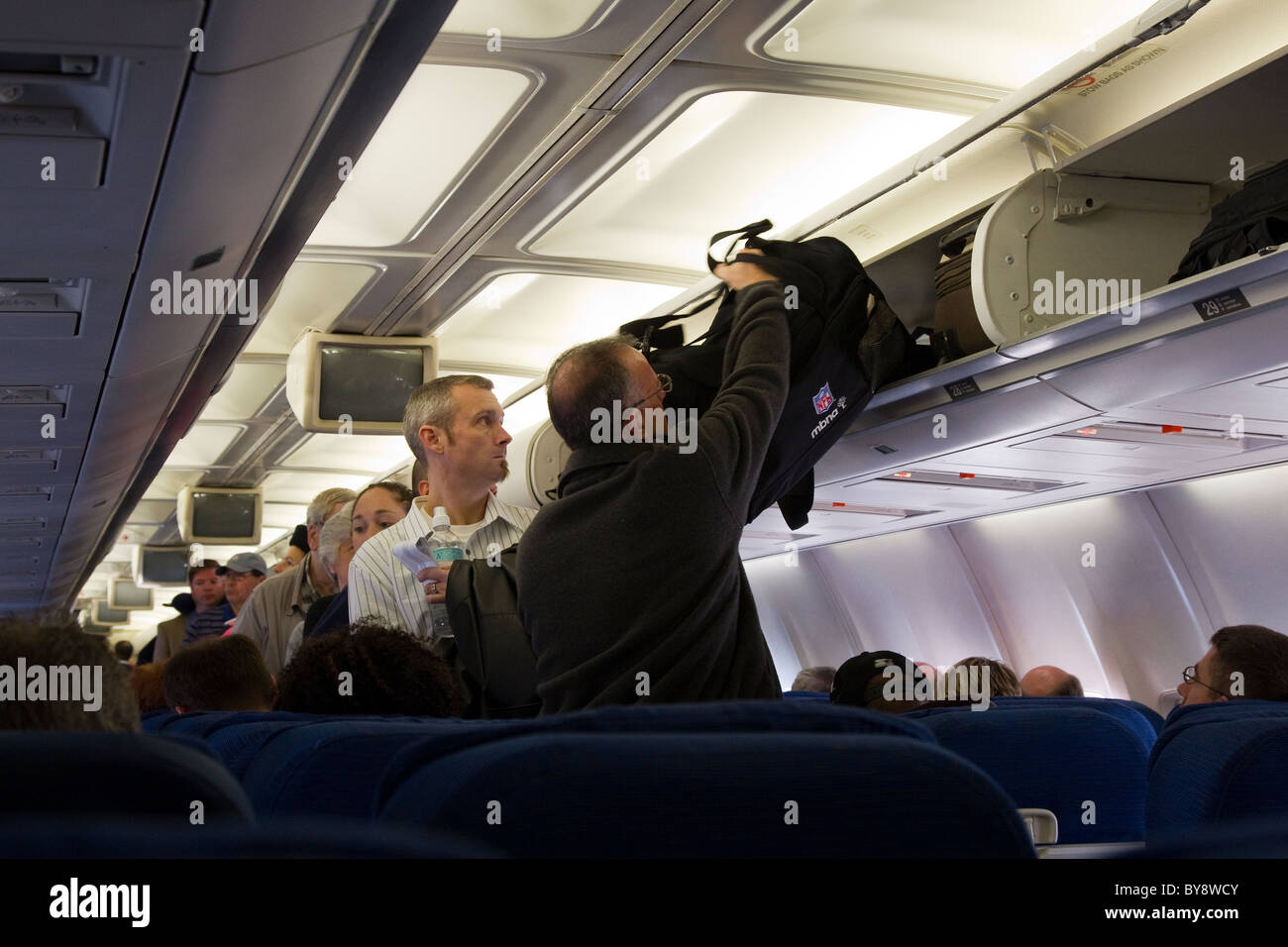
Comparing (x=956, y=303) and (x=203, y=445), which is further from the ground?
(x=203, y=445)

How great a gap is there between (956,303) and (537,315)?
3.21 meters

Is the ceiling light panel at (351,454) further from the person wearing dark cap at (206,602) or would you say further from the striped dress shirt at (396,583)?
the striped dress shirt at (396,583)

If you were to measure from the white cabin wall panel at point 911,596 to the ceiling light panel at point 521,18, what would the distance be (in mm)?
7010

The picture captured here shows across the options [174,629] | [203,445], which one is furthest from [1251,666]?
[203,445]

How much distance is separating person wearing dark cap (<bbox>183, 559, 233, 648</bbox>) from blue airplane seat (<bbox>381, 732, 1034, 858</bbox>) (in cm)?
867

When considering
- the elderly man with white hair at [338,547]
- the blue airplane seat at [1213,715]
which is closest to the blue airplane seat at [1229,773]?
the blue airplane seat at [1213,715]

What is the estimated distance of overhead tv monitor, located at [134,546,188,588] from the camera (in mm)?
16984

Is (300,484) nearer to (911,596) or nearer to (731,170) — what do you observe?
(911,596)

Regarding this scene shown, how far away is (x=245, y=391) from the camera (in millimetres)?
9969

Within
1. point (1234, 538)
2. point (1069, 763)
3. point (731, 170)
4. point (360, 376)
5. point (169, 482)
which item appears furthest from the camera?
point (169, 482)

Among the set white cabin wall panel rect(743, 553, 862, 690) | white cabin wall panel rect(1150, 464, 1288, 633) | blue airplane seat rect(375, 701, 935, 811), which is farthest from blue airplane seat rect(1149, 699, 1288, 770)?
white cabin wall panel rect(743, 553, 862, 690)

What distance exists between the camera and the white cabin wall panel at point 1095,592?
860 cm

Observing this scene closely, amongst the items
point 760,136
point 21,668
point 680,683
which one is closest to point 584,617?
point 680,683
